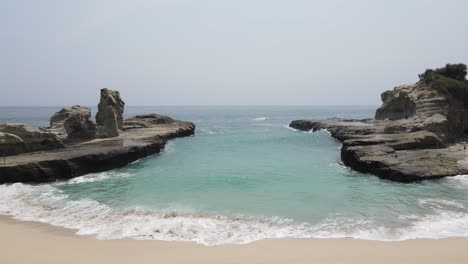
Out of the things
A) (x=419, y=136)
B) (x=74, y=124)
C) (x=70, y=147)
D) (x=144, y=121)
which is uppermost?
(x=74, y=124)

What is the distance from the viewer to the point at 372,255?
10797 millimetres

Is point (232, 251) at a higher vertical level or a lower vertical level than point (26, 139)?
lower

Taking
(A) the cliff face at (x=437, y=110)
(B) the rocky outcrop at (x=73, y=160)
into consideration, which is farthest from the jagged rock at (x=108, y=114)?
(A) the cliff face at (x=437, y=110)

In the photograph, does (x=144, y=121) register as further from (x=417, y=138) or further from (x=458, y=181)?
(x=458, y=181)

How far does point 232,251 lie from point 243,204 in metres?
5.81

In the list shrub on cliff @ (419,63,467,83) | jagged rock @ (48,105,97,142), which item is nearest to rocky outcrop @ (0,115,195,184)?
jagged rock @ (48,105,97,142)

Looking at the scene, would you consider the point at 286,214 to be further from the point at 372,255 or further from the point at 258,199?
the point at 372,255

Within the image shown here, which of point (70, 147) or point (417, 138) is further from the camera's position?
point (70, 147)

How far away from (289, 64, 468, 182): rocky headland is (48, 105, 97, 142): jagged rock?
2357cm

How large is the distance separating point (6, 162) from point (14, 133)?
459cm

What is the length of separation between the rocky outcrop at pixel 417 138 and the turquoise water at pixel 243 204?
1.26 m

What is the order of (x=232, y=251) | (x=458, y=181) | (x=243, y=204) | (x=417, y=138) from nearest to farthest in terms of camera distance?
1. (x=232, y=251)
2. (x=243, y=204)
3. (x=458, y=181)
4. (x=417, y=138)

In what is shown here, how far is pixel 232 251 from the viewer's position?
36.9 feet

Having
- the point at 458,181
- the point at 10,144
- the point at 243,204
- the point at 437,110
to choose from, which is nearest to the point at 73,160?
the point at 10,144
